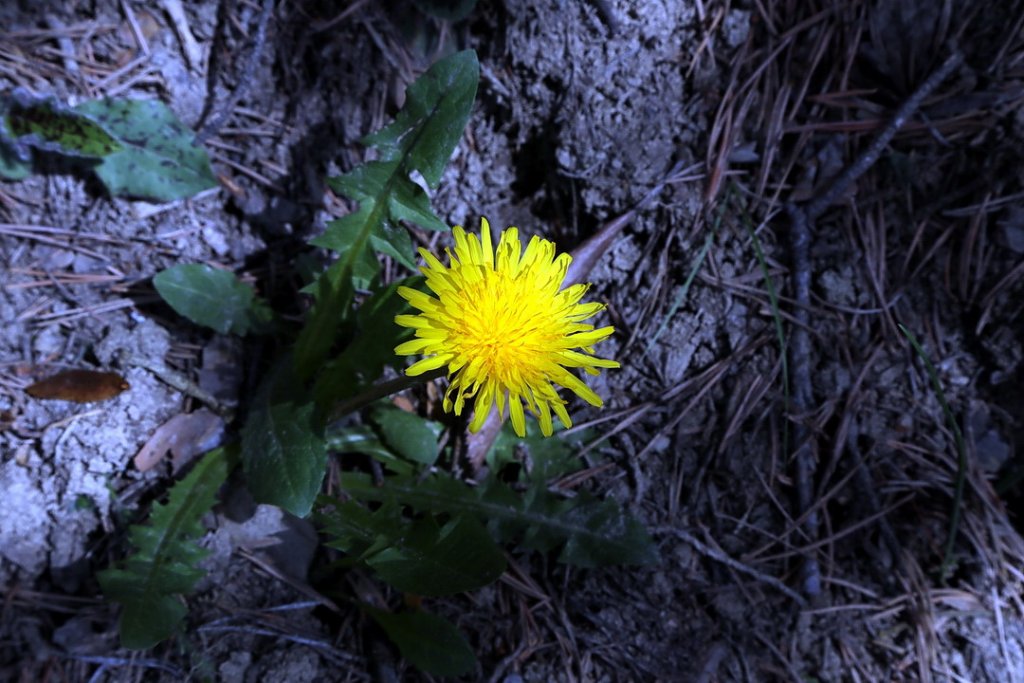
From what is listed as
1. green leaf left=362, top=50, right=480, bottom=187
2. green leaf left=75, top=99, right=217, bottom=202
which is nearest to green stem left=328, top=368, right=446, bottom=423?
green leaf left=362, top=50, right=480, bottom=187

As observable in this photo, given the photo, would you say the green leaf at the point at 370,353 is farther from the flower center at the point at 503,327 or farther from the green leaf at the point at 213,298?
the flower center at the point at 503,327

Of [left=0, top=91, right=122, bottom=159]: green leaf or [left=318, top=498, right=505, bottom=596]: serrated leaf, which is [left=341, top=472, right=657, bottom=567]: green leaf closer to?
[left=318, top=498, right=505, bottom=596]: serrated leaf

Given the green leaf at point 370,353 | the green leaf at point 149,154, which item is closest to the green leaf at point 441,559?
the green leaf at point 370,353

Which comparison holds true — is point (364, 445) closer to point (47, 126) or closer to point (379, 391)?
point (379, 391)

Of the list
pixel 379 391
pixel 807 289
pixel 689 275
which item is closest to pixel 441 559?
pixel 379 391

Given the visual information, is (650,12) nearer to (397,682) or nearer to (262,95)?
(262,95)

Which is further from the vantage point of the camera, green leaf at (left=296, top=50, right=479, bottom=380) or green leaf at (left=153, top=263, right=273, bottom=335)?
green leaf at (left=153, top=263, right=273, bottom=335)
